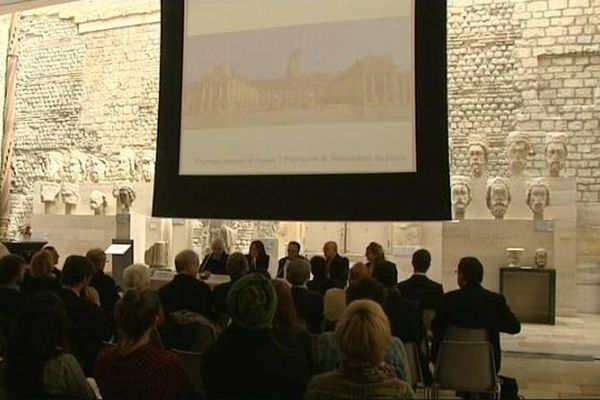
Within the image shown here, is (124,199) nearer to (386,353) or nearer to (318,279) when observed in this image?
(318,279)

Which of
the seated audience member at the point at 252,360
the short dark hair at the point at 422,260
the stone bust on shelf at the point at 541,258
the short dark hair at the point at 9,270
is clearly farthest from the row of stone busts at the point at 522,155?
the seated audience member at the point at 252,360

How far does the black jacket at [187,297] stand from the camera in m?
3.73

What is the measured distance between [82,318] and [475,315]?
212 cm

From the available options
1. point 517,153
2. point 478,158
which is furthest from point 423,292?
point 478,158

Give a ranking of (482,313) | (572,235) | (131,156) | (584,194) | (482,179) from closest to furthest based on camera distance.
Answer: (482,313) < (572,235) < (482,179) < (584,194) < (131,156)

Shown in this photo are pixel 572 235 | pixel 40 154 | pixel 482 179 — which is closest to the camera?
pixel 572 235

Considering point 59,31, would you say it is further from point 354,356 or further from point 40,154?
point 354,356

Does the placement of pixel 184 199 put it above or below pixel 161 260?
above

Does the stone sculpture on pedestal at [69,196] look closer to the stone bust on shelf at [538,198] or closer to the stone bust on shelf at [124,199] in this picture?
the stone bust on shelf at [124,199]

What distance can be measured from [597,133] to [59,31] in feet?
39.2

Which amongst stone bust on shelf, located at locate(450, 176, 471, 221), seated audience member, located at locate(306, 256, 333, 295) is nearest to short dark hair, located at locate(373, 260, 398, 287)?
seated audience member, located at locate(306, 256, 333, 295)

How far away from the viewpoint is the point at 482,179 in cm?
922

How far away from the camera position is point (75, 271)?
3.39 m

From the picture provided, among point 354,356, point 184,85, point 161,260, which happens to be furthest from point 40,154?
point 354,356
